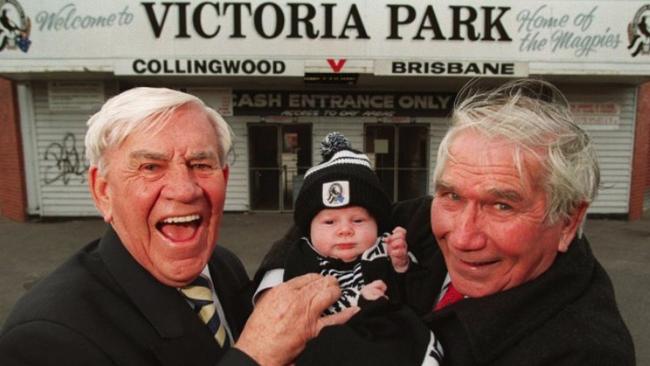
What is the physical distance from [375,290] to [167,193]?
0.87 metres

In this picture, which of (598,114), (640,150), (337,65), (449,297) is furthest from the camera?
(640,150)

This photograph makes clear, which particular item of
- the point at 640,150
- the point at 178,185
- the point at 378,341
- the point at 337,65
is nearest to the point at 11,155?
the point at 337,65

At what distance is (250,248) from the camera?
870cm

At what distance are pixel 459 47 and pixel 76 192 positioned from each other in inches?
377

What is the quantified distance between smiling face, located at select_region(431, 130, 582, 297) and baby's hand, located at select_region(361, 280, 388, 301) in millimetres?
330

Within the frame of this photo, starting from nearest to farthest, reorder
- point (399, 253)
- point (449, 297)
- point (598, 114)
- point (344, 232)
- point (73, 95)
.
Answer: point (449, 297) < point (399, 253) < point (344, 232) < point (73, 95) < point (598, 114)

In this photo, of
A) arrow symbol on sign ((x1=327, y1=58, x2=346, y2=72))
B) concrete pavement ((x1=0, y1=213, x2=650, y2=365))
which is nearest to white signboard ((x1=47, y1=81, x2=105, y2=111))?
concrete pavement ((x1=0, y1=213, x2=650, y2=365))

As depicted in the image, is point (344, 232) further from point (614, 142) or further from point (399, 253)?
point (614, 142)

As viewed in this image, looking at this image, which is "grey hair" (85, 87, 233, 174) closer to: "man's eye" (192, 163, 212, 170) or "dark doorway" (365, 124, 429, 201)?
"man's eye" (192, 163, 212, 170)

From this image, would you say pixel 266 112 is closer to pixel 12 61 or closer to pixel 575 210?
pixel 12 61

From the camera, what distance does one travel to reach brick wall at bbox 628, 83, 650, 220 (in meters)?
11.4

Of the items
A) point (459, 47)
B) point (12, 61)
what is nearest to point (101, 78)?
point (12, 61)

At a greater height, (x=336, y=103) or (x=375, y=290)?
(x=336, y=103)

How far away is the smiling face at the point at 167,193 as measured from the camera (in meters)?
1.58
